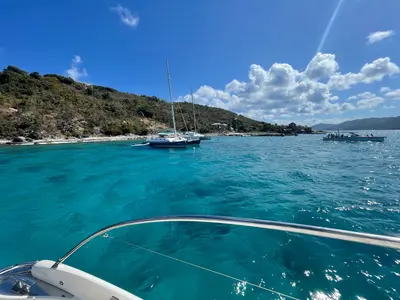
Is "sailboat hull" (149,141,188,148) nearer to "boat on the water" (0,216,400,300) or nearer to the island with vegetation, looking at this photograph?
the island with vegetation

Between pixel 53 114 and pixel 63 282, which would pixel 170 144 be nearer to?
pixel 63 282

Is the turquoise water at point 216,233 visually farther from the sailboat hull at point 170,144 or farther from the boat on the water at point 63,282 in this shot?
the sailboat hull at point 170,144

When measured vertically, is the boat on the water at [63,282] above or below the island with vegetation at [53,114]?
below

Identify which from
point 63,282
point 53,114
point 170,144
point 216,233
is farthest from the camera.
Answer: point 53,114

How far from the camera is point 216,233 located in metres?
5.89

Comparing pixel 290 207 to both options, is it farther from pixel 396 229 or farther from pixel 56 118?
pixel 56 118

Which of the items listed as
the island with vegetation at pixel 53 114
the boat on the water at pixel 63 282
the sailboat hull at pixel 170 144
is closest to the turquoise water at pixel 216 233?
the boat on the water at pixel 63 282

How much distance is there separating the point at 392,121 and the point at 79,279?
267333 mm

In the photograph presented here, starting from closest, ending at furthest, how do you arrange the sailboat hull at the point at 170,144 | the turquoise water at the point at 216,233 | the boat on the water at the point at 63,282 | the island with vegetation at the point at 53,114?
1. the boat on the water at the point at 63,282
2. the turquoise water at the point at 216,233
3. the sailboat hull at the point at 170,144
4. the island with vegetation at the point at 53,114

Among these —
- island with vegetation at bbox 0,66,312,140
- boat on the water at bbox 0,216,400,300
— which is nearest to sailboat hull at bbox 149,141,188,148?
island with vegetation at bbox 0,66,312,140

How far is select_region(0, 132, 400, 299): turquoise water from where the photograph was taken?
391 cm

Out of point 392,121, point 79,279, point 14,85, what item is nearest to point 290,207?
point 79,279

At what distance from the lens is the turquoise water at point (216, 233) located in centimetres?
391

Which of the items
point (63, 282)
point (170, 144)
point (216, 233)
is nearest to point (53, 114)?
point (170, 144)
